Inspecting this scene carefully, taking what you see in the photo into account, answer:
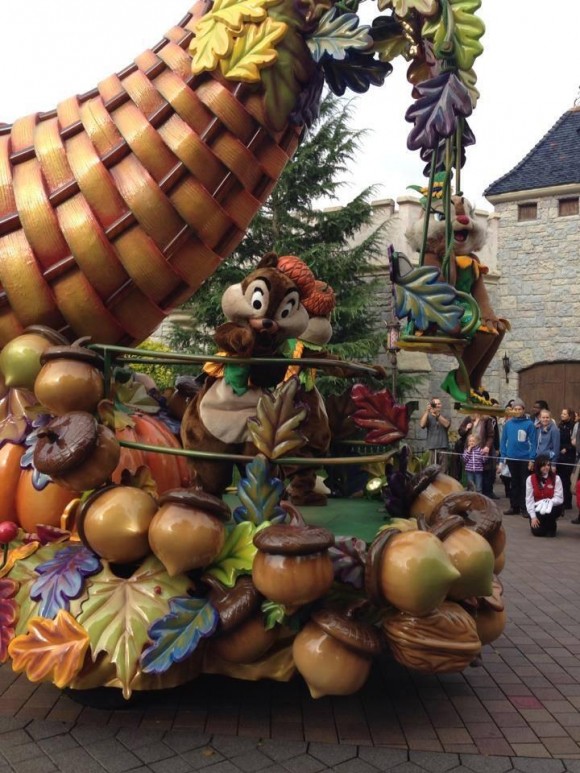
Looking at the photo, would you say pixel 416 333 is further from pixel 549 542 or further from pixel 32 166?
pixel 549 542

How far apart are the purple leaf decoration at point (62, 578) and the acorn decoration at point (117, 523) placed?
8 centimetres

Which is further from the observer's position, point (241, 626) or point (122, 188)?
point (122, 188)

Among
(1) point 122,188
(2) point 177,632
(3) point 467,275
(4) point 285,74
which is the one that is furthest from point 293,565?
(4) point 285,74

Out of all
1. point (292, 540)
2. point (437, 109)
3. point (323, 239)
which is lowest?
point (292, 540)

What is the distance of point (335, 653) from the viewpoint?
2.50 meters

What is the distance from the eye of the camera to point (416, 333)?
2867 millimetres

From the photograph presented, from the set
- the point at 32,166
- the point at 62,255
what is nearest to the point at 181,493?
the point at 62,255

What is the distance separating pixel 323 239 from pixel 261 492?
43.8 feet

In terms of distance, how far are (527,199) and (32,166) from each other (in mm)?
14793

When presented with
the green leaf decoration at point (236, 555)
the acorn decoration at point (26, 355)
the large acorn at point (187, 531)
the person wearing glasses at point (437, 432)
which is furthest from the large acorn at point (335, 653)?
the person wearing glasses at point (437, 432)

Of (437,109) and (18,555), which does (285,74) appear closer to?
(437,109)

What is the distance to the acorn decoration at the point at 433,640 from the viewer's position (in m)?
2.50

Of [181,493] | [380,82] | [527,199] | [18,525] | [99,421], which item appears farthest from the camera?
[527,199]

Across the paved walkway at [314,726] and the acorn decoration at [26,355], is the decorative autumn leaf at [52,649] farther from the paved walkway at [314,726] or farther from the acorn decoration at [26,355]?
the acorn decoration at [26,355]
